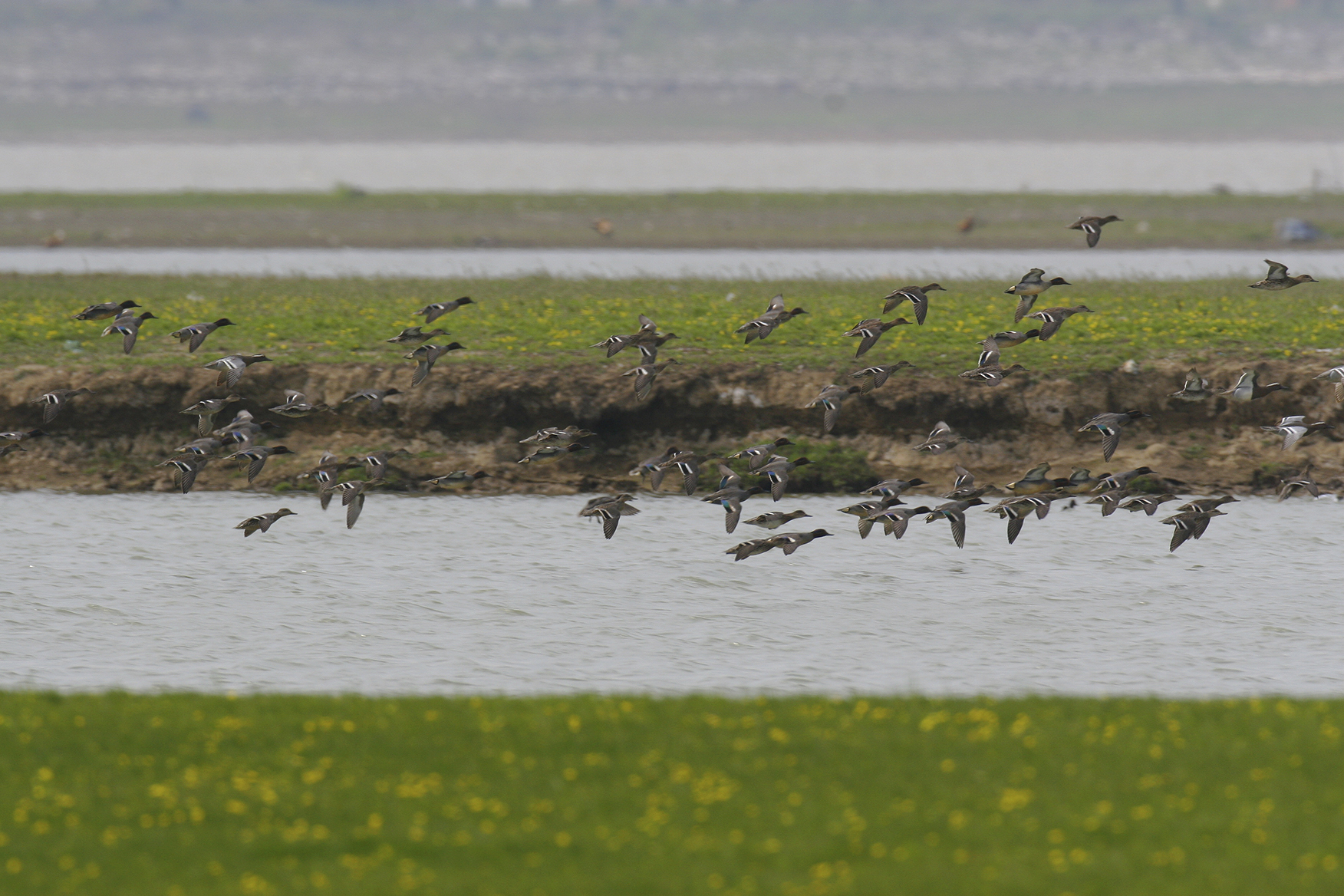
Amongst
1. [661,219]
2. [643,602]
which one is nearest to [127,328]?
[643,602]

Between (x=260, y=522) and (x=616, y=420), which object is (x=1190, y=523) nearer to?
(x=616, y=420)

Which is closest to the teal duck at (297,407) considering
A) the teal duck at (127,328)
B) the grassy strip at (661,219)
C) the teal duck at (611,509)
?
the teal duck at (127,328)

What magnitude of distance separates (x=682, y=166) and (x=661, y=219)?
2665 inches

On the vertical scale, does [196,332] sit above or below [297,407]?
above

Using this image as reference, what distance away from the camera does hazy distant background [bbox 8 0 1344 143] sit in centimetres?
17475

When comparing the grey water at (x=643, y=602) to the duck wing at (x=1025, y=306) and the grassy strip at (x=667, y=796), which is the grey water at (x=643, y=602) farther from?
the duck wing at (x=1025, y=306)

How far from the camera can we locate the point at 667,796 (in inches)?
519

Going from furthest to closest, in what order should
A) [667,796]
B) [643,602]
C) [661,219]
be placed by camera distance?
[661,219] → [643,602] → [667,796]

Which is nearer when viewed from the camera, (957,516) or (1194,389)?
(957,516)

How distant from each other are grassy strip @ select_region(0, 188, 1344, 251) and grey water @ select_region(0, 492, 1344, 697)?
36330mm

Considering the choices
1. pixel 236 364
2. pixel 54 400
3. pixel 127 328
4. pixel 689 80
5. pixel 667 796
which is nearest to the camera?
pixel 667 796

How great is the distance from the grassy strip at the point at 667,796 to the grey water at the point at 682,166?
249ft

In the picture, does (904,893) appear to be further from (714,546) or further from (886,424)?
(886,424)

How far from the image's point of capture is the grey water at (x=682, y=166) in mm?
110000
